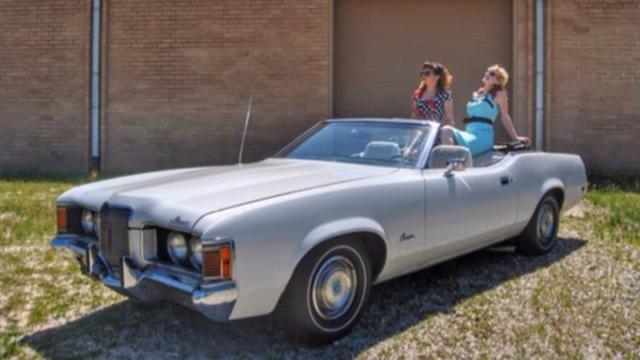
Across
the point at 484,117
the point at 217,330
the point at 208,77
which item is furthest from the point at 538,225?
the point at 208,77

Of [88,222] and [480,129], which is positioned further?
[480,129]

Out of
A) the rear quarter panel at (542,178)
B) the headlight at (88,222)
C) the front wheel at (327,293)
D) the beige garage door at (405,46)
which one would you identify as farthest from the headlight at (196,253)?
the beige garage door at (405,46)

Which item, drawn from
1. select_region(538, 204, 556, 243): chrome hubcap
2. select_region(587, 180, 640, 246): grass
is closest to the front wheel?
select_region(538, 204, 556, 243): chrome hubcap

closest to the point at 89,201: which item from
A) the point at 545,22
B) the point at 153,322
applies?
the point at 153,322

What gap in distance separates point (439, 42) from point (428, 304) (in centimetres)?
749

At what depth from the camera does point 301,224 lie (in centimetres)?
311

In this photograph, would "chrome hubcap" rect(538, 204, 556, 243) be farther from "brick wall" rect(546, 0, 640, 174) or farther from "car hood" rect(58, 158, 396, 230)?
"brick wall" rect(546, 0, 640, 174)

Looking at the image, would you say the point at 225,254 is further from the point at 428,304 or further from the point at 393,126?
the point at 393,126

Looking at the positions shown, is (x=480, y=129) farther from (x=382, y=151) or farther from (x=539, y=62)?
(x=539, y=62)

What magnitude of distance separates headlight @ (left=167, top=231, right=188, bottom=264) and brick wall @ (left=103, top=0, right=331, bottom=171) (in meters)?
7.71

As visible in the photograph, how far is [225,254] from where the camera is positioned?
282 cm

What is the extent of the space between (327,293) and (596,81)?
8.71 meters

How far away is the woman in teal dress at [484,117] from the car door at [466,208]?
42 cm

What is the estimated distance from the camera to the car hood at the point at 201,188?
9.89ft
